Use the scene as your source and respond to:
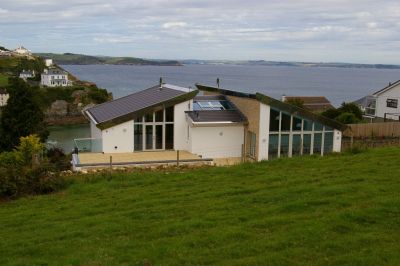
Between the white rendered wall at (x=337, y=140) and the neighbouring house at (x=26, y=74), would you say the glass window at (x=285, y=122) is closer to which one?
the white rendered wall at (x=337, y=140)

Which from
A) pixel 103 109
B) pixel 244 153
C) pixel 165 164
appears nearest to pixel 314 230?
pixel 165 164

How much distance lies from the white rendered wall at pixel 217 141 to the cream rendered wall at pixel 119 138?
122 inches

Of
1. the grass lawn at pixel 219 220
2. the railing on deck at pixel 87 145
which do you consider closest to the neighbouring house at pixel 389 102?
the railing on deck at pixel 87 145

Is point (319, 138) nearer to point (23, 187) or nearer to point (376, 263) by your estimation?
point (23, 187)

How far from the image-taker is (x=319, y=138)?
24.3 meters

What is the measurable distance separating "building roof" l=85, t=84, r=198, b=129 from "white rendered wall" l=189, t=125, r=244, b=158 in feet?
6.57

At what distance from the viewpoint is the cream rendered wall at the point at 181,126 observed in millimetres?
24453

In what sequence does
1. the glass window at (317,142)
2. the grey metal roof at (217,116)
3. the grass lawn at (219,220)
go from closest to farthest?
the grass lawn at (219,220), the grey metal roof at (217,116), the glass window at (317,142)

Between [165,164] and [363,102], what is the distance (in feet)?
173

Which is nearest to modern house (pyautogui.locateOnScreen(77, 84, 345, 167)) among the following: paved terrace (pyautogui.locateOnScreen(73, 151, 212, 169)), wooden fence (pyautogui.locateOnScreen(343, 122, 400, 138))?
paved terrace (pyautogui.locateOnScreen(73, 151, 212, 169))

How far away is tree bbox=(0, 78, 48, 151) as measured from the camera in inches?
1435

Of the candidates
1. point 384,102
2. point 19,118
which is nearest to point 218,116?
point 19,118

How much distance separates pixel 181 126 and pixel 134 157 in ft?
11.7

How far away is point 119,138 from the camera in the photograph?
76.7 ft
